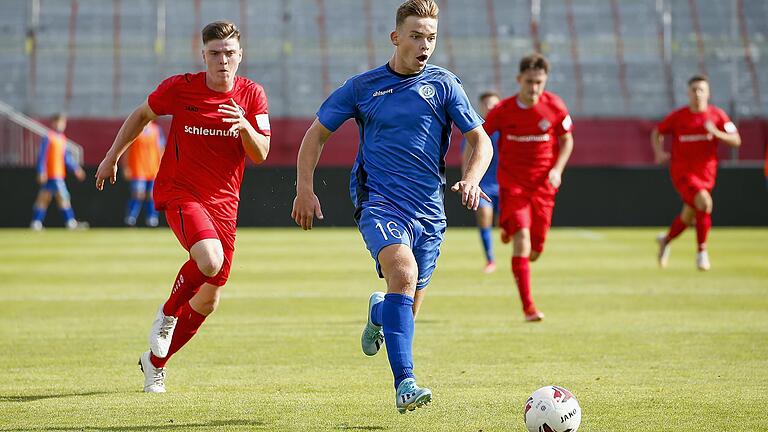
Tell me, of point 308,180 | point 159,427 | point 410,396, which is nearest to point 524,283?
point 308,180

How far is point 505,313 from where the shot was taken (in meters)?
11.2

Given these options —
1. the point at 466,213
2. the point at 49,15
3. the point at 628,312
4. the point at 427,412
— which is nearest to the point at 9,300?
the point at 628,312

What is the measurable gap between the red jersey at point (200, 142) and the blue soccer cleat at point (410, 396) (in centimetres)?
→ 200

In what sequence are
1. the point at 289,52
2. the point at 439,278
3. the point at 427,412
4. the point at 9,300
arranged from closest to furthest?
the point at 427,412, the point at 9,300, the point at 439,278, the point at 289,52

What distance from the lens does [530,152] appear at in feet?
36.9

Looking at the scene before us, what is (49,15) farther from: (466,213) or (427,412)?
(427,412)

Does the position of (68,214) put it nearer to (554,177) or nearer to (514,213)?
(514,213)

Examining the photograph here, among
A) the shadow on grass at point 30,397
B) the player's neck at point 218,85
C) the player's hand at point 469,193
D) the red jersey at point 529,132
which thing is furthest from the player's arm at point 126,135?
the red jersey at point 529,132

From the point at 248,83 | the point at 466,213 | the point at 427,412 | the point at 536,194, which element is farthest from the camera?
the point at 466,213

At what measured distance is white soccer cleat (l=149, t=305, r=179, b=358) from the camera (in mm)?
6963

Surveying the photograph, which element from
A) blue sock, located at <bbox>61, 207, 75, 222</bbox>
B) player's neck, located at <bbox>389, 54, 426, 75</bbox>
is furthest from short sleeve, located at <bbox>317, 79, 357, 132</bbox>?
blue sock, located at <bbox>61, 207, 75, 222</bbox>

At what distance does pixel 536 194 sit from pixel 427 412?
513cm

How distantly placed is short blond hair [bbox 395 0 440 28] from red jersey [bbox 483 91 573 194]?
4.88 meters

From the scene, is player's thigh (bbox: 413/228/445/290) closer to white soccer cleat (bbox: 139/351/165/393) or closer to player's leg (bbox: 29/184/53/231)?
white soccer cleat (bbox: 139/351/165/393)
